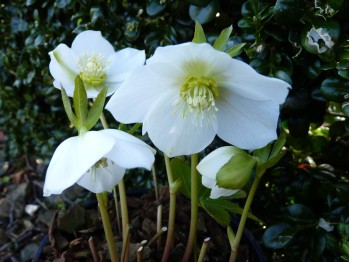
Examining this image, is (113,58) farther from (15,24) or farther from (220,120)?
(15,24)

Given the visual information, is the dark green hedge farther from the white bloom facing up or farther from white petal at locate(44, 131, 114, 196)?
white petal at locate(44, 131, 114, 196)

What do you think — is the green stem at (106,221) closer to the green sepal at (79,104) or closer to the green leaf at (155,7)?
the green sepal at (79,104)

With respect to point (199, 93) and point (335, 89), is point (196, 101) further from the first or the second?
point (335, 89)

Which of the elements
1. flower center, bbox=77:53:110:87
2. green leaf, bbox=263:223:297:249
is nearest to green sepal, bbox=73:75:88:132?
flower center, bbox=77:53:110:87

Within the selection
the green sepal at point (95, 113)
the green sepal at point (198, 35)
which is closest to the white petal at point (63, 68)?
the green sepal at point (95, 113)

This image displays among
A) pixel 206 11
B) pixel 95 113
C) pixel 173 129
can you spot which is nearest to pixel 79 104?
pixel 95 113
